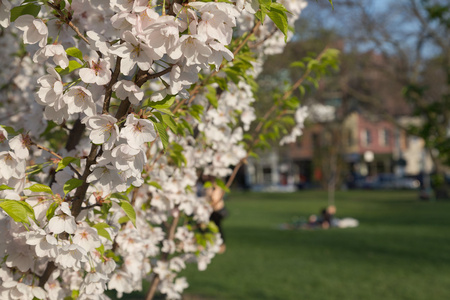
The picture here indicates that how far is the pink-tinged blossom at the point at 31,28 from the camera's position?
6.25 ft

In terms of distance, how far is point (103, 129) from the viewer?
1.83 m

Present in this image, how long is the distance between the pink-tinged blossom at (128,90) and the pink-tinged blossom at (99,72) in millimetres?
56

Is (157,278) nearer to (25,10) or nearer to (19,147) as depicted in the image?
(19,147)

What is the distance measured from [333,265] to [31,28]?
923 cm

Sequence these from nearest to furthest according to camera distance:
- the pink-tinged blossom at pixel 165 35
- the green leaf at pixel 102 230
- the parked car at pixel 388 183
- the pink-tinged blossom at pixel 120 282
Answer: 1. the pink-tinged blossom at pixel 165 35
2. the green leaf at pixel 102 230
3. the pink-tinged blossom at pixel 120 282
4. the parked car at pixel 388 183

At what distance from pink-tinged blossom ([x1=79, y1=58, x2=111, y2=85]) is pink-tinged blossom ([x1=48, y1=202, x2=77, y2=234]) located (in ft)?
1.52

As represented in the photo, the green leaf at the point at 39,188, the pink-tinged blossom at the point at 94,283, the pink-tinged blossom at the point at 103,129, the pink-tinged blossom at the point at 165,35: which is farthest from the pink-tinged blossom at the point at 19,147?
the pink-tinged blossom at the point at 165,35

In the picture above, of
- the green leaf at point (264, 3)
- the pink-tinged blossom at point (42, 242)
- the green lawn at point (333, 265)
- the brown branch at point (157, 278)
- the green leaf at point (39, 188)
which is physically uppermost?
the green leaf at point (264, 3)

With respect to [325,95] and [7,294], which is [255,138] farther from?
[325,95]

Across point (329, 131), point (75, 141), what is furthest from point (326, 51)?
point (329, 131)

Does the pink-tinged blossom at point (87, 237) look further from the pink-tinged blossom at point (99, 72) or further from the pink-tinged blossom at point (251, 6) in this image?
the pink-tinged blossom at point (251, 6)

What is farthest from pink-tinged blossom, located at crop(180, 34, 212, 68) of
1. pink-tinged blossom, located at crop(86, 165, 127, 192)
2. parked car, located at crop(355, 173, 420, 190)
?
parked car, located at crop(355, 173, 420, 190)

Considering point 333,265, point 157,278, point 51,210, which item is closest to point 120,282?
point 51,210

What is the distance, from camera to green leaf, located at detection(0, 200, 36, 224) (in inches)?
72.0
